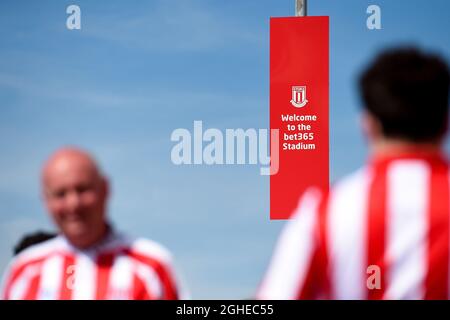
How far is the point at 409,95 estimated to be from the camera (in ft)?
4.35

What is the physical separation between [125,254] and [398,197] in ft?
2.63

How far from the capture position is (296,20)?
5316 mm

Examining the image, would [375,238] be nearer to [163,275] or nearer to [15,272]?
[163,275]

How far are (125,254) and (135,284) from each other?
9 cm

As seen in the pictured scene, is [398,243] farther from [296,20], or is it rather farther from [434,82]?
[296,20]

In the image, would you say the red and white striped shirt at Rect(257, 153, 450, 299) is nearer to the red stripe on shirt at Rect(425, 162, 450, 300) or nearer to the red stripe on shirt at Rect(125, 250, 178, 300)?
the red stripe on shirt at Rect(425, 162, 450, 300)

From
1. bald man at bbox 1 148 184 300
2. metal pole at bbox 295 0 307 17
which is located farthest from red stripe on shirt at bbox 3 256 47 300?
metal pole at bbox 295 0 307 17

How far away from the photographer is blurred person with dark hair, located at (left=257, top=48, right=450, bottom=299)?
4.26 feet

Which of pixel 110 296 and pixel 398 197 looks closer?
pixel 398 197
